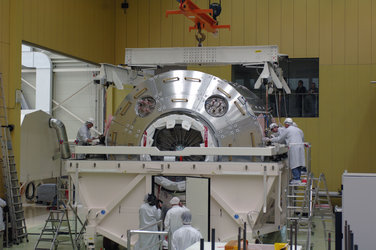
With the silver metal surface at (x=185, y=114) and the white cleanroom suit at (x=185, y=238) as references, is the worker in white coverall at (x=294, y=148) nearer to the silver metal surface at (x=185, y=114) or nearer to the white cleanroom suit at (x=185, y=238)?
the silver metal surface at (x=185, y=114)

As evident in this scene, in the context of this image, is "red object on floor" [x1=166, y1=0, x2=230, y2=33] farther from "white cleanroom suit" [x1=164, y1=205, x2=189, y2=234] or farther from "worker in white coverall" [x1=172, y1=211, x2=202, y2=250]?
"worker in white coverall" [x1=172, y1=211, x2=202, y2=250]

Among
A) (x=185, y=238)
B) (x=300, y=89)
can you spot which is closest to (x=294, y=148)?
(x=300, y=89)

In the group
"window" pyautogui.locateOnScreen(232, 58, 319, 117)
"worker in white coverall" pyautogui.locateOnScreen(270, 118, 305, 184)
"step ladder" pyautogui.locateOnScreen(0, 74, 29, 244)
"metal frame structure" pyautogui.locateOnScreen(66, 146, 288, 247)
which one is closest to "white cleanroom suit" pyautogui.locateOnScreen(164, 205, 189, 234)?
"metal frame structure" pyautogui.locateOnScreen(66, 146, 288, 247)

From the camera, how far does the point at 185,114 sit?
10.3m

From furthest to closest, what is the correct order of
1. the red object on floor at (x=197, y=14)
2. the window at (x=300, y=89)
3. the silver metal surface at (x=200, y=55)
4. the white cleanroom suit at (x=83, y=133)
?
the window at (x=300, y=89), the white cleanroom suit at (x=83, y=133), the silver metal surface at (x=200, y=55), the red object on floor at (x=197, y=14)

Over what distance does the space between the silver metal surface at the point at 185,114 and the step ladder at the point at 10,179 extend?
8.99 feet

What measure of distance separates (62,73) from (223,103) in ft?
43.1

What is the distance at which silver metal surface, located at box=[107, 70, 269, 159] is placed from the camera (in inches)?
402

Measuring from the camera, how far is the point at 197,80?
34.6 feet

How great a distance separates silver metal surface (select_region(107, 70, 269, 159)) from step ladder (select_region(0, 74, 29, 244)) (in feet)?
8.99

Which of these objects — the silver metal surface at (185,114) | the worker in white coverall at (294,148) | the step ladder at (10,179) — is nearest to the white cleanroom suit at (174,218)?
the silver metal surface at (185,114)

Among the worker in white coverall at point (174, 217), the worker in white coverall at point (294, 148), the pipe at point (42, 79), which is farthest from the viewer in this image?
the pipe at point (42, 79)

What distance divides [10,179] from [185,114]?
4336 millimetres

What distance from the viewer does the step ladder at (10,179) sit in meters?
12.1
